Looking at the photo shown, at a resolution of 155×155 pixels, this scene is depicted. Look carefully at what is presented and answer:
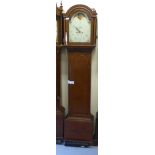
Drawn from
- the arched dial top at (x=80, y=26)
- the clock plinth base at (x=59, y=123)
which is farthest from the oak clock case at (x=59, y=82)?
the arched dial top at (x=80, y=26)

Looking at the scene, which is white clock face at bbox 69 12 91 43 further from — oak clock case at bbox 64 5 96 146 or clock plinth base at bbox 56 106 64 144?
clock plinth base at bbox 56 106 64 144

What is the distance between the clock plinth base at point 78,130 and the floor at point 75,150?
0.23 ft

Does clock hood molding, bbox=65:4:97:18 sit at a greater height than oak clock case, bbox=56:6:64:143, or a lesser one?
greater

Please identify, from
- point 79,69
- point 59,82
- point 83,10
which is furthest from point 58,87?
point 83,10

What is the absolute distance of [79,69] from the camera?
3107mm

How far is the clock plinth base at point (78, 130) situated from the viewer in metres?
3.09

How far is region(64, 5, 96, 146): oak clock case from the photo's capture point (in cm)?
307

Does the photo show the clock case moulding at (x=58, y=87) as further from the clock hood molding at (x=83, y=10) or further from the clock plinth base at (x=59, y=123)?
the clock hood molding at (x=83, y=10)

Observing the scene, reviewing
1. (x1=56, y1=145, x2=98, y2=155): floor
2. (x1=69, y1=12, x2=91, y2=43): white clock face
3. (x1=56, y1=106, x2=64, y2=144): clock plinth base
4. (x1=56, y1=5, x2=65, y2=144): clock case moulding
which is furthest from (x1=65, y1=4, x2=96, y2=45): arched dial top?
(x1=56, y1=145, x2=98, y2=155): floor
